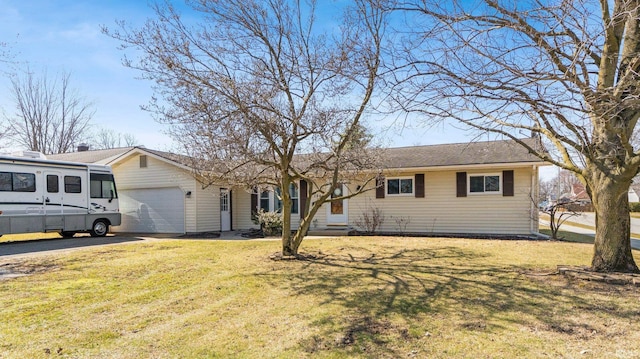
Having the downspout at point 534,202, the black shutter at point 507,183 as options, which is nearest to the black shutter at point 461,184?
the black shutter at point 507,183

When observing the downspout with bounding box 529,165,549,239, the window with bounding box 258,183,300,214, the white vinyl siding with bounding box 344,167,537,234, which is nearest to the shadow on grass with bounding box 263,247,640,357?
the white vinyl siding with bounding box 344,167,537,234

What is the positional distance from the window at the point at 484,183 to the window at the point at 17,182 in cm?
1491

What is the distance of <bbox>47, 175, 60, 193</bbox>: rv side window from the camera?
41.9ft

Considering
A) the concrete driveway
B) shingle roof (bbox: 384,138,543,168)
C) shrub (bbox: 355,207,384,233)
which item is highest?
shingle roof (bbox: 384,138,543,168)

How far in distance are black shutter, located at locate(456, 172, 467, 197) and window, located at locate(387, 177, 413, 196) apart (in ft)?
5.52

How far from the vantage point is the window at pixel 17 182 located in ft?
38.6

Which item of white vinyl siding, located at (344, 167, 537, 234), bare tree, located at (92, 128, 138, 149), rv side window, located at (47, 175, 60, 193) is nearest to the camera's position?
rv side window, located at (47, 175, 60, 193)

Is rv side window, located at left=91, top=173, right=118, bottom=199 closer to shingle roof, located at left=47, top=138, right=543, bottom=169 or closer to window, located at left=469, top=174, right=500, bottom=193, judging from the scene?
shingle roof, located at left=47, top=138, right=543, bottom=169

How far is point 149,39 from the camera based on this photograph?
21.8ft

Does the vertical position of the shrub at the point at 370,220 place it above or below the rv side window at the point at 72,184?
below

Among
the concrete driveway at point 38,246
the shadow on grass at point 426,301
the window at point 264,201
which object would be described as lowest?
the concrete driveway at point 38,246

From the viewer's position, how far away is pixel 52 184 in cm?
1288

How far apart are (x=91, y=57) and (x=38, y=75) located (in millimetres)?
20536

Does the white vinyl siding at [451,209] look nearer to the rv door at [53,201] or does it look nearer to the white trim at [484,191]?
the white trim at [484,191]
